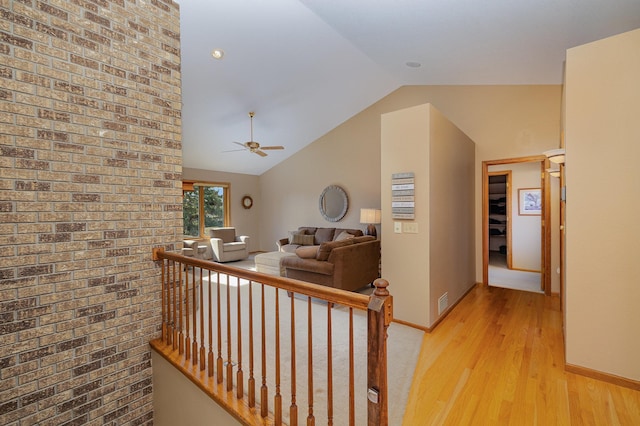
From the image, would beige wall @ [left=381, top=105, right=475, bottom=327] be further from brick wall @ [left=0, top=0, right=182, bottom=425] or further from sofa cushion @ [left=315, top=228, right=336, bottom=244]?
sofa cushion @ [left=315, top=228, right=336, bottom=244]

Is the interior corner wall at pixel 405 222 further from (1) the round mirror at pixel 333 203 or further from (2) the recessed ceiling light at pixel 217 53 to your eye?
(1) the round mirror at pixel 333 203

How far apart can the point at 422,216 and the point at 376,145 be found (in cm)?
367

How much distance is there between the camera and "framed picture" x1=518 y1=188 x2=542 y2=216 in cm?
607

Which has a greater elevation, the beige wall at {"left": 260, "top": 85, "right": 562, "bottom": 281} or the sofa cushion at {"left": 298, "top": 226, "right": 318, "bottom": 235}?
the beige wall at {"left": 260, "top": 85, "right": 562, "bottom": 281}

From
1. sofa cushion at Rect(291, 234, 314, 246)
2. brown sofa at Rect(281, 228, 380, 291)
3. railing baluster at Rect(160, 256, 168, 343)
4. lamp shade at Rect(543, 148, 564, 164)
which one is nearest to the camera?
railing baluster at Rect(160, 256, 168, 343)

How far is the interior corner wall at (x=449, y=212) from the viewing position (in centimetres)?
327

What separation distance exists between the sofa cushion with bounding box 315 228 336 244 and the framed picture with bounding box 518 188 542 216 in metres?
3.98

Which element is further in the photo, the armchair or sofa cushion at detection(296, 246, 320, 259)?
the armchair

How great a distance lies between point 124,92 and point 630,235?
12.6ft

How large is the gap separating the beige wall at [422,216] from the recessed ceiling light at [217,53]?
246cm

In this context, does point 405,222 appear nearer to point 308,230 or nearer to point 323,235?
point 323,235

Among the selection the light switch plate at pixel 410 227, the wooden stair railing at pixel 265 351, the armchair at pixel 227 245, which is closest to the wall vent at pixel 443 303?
the light switch plate at pixel 410 227

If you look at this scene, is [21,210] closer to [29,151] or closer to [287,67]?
[29,151]

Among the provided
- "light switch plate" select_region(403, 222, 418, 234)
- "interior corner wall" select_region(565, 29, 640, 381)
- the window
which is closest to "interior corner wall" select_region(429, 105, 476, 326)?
"light switch plate" select_region(403, 222, 418, 234)
